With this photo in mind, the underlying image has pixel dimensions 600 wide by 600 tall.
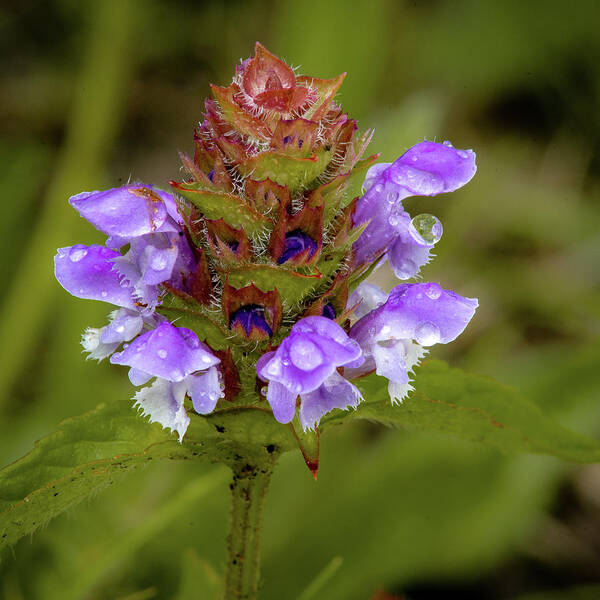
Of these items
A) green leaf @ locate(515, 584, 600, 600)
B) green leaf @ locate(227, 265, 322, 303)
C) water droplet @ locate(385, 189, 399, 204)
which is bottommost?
green leaf @ locate(515, 584, 600, 600)

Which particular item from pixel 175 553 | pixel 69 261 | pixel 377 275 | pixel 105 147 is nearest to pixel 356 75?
pixel 377 275

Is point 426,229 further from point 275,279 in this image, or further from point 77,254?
point 77,254

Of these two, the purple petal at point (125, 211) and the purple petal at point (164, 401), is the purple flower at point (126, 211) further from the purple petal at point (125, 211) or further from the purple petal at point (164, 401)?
the purple petal at point (164, 401)

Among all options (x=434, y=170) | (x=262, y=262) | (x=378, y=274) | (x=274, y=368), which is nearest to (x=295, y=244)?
(x=262, y=262)

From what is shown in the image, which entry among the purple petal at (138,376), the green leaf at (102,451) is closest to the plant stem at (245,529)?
the green leaf at (102,451)

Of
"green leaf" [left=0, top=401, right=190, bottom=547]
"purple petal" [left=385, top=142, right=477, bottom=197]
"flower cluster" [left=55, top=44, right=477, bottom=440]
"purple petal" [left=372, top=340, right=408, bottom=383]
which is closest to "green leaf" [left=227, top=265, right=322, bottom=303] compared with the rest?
"flower cluster" [left=55, top=44, right=477, bottom=440]

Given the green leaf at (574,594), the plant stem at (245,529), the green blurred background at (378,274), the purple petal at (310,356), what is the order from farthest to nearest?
the green blurred background at (378,274), the green leaf at (574,594), the plant stem at (245,529), the purple petal at (310,356)

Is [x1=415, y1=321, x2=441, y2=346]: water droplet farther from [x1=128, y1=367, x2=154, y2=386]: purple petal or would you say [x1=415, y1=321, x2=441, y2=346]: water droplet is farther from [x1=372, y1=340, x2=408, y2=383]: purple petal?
[x1=128, y1=367, x2=154, y2=386]: purple petal
